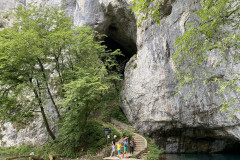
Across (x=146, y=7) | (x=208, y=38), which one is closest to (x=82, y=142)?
(x=146, y=7)

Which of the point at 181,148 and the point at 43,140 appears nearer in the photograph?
the point at 181,148

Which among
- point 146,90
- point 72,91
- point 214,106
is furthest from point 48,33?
point 214,106

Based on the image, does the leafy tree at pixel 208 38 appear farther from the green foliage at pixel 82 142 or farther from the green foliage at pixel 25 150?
the green foliage at pixel 25 150

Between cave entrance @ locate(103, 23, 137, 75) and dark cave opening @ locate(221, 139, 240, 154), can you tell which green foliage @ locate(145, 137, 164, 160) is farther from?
cave entrance @ locate(103, 23, 137, 75)

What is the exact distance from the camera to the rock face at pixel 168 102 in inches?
431

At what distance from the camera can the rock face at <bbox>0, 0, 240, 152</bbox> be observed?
1094cm

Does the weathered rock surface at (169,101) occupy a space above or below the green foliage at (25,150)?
above

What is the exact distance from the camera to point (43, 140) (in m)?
15.1

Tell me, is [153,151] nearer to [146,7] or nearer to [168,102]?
[168,102]

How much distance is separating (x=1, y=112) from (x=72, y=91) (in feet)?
19.7

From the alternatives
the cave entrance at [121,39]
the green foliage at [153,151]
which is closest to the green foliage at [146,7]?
the green foliage at [153,151]

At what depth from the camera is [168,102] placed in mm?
12336

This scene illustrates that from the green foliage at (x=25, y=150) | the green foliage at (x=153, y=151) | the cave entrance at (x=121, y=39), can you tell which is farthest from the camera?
the cave entrance at (x=121, y=39)

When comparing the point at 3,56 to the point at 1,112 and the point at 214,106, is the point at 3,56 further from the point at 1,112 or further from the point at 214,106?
the point at 214,106
